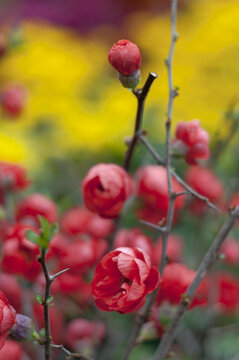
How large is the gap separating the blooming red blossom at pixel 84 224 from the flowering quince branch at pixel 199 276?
26 centimetres

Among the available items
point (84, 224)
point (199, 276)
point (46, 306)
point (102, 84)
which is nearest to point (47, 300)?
point (46, 306)

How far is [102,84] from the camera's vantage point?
7.43 feet

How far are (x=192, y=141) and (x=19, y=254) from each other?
0.23m

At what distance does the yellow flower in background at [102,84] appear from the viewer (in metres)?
1.69

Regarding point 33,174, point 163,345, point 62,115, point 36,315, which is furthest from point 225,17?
point 163,345

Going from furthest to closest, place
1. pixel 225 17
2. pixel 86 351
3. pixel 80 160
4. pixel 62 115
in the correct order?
1. pixel 225 17
2. pixel 62 115
3. pixel 80 160
4. pixel 86 351

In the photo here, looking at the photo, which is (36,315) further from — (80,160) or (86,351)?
(80,160)

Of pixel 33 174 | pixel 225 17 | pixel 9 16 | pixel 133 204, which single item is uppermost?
pixel 225 17

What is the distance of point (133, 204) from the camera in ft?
2.48

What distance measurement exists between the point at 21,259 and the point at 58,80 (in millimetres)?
1595

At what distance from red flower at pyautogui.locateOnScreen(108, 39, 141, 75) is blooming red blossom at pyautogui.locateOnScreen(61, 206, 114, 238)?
0.29 m

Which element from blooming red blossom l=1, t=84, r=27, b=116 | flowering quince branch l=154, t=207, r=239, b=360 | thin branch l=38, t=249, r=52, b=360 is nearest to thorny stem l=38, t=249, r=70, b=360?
thin branch l=38, t=249, r=52, b=360

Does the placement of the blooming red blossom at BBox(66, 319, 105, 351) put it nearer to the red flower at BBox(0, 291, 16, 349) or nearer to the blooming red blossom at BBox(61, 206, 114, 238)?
the blooming red blossom at BBox(61, 206, 114, 238)

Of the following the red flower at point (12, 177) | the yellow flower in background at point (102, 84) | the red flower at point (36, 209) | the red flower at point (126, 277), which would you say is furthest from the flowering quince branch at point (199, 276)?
the yellow flower in background at point (102, 84)
